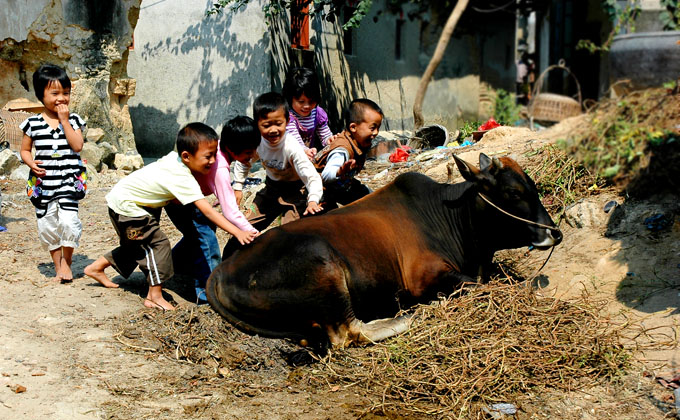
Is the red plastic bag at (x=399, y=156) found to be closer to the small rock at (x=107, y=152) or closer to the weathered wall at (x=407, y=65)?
the weathered wall at (x=407, y=65)

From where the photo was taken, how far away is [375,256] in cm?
460

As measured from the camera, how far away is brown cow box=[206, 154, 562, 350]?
4.31m

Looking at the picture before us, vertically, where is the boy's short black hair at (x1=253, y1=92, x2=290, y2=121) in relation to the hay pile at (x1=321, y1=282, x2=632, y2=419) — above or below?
above

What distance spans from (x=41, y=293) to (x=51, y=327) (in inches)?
26.4

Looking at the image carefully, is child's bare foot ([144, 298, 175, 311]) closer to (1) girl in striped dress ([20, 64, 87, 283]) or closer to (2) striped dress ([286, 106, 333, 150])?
(1) girl in striped dress ([20, 64, 87, 283])

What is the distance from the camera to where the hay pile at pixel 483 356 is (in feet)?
12.3

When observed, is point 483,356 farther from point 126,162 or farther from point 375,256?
point 126,162

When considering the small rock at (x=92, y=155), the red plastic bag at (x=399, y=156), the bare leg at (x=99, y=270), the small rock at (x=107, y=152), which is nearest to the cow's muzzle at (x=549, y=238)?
the bare leg at (x=99, y=270)

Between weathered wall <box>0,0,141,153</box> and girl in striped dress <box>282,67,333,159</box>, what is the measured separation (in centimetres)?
516

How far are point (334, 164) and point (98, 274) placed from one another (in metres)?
1.96

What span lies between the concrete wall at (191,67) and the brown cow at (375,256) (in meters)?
6.33

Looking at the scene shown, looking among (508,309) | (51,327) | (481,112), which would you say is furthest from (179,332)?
(481,112)

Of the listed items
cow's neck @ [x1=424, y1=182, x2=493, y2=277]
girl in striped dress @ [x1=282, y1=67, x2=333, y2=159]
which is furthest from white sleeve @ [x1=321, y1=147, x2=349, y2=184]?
cow's neck @ [x1=424, y1=182, x2=493, y2=277]

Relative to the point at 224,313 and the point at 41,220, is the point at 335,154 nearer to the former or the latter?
the point at 224,313
